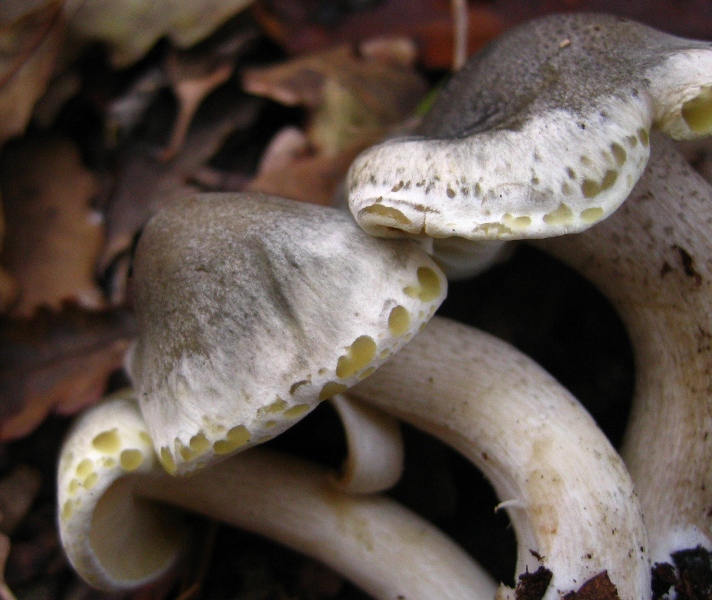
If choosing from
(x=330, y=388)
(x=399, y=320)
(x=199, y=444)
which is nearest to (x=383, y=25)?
(x=399, y=320)

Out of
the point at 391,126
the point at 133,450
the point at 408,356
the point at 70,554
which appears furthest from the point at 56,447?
the point at 391,126

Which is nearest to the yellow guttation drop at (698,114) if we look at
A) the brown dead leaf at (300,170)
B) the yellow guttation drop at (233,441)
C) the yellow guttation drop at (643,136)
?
the yellow guttation drop at (643,136)

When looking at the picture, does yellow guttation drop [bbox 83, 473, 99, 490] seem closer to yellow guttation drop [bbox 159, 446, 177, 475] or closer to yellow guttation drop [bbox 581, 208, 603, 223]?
yellow guttation drop [bbox 159, 446, 177, 475]

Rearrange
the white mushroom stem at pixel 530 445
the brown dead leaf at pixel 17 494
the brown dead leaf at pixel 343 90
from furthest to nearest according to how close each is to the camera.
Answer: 1. the brown dead leaf at pixel 343 90
2. the brown dead leaf at pixel 17 494
3. the white mushroom stem at pixel 530 445

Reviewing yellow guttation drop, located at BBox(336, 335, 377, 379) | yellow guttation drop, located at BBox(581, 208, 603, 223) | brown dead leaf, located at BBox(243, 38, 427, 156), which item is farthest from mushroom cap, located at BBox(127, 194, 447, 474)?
brown dead leaf, located at BBox(243, 38, 427, 156)

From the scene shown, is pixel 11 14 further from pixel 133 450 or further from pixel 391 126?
pixel 133 450

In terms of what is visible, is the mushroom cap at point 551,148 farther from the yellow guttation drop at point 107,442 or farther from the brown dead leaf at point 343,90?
the brown dead leaf at point 343,90
